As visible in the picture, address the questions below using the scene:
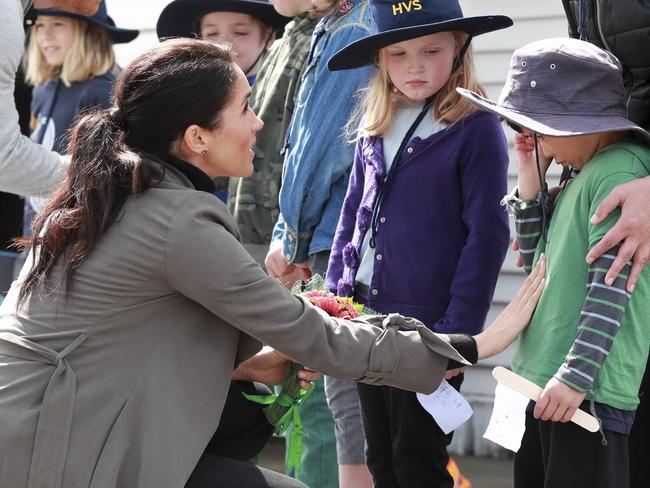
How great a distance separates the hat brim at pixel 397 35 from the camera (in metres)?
A: 3.61

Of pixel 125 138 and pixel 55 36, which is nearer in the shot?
pixel 125 138

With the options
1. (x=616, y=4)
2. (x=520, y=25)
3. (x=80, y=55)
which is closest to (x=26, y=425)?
(x=616, y=4)

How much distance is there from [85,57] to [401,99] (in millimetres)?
2512

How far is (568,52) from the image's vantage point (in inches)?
120

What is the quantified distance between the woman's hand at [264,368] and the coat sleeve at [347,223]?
1.53 feet

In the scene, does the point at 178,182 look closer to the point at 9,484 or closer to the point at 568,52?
the point at 9,484

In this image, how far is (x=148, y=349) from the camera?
2953mm

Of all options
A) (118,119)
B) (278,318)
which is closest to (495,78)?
(118,119)

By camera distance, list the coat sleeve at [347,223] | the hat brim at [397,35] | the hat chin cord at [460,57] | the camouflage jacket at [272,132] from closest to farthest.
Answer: the hat brim at [397,35]
the hat chin cord at [460,57]
the coat sleeve at [347,223]
the camouflage jacket at [272,132]

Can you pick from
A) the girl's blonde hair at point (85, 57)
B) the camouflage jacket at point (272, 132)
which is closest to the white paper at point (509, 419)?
the camouflage jacket at point (272, 132)

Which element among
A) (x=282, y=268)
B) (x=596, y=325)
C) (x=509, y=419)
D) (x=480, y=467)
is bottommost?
(x=480, y=467)

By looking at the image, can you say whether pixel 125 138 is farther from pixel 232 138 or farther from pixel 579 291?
pixel 579 291

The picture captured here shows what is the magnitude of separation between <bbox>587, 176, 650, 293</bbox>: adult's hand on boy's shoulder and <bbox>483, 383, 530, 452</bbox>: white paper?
432 mm

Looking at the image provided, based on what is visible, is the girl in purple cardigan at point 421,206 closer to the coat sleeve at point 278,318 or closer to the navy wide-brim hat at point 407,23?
the navy wide-brim hat at point 407,23
